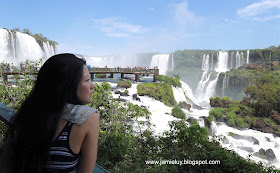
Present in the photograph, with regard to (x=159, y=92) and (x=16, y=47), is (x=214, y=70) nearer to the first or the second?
(x=159, y=92)

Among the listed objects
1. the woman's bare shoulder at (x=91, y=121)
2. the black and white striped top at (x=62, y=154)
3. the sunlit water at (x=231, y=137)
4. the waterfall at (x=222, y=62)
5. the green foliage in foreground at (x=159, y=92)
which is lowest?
the sunlit water at (x=231, y=137)

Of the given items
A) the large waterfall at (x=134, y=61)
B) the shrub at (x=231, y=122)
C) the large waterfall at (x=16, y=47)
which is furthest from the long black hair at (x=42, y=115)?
the large waterfall at (x=134, y=61)

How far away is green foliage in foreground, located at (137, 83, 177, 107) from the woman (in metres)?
18.3

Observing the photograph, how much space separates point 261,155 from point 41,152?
14027 mm

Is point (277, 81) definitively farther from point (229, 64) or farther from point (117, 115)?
point (117, 115)

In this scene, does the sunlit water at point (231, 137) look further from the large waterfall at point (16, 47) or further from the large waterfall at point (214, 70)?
the large waterfall at point (16, 47)

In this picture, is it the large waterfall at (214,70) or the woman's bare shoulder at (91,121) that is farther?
the large waterfall at (214,70)

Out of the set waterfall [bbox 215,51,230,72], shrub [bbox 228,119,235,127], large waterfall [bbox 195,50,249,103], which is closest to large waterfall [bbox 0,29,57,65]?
shrub [bbox 228,119,235,127]

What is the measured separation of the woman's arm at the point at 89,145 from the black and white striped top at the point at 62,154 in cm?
4

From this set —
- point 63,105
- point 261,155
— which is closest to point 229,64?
point 261,155

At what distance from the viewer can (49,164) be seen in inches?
34.5

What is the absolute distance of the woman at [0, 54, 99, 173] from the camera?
86 cm

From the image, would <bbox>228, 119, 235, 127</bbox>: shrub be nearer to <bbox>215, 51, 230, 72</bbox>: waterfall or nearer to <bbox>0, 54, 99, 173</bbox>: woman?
<bbox>0, 54, 99, 173</bbox>: woman

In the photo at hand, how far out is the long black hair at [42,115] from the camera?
88 centimetres
